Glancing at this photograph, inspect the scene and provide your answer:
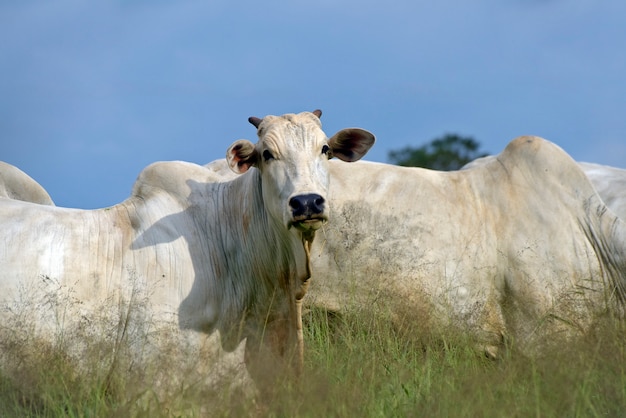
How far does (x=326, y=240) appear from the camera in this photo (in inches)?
313

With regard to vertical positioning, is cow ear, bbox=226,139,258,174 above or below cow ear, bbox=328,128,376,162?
below

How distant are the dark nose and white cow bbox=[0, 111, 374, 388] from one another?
0.01 meters

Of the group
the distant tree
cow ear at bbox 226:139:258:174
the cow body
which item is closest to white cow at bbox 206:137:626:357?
the cow body

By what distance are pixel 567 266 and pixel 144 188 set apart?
11.0ft

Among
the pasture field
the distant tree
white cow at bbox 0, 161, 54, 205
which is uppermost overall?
the distant tree

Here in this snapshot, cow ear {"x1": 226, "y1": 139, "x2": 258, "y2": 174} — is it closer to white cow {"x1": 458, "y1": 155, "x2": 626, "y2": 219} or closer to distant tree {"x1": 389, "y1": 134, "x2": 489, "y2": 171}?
white cow {"x1": 458, "y1": 155, "x2": 626, "y2": 219}

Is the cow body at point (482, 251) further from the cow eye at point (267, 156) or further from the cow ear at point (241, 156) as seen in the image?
the cow eye at point (267, 156)

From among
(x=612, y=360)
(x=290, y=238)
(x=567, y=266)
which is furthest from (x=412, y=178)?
(x=612, y=360)

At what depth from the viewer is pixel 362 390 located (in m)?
5.52

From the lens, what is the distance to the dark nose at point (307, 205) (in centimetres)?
561

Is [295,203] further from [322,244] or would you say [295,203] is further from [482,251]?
[482,251]

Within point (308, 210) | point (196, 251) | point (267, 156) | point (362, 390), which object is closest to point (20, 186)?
point (196, 251)

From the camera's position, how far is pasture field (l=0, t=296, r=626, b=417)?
4984 millimetres

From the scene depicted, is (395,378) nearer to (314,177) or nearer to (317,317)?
(314,177)
